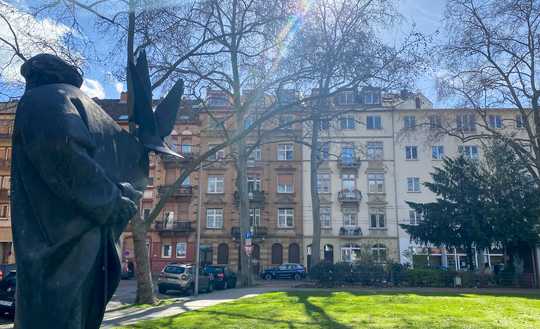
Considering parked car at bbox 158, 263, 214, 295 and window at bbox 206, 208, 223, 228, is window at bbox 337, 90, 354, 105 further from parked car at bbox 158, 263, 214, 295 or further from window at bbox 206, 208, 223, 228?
window at bbox 206, 208, 223, 228

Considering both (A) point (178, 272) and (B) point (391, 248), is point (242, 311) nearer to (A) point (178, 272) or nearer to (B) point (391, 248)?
(A) point (178, 272)

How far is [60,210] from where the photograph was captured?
2.78 meters

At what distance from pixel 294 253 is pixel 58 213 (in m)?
44.7

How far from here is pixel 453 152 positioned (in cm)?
4894

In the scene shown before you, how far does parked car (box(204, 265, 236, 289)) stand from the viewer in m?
28.6

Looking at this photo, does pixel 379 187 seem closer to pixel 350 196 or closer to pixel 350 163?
pixel 350 196

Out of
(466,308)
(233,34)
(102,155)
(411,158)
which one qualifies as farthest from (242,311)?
(411,158)

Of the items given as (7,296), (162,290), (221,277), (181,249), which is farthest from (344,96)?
(181,249)

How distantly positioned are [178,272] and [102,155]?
876 inches

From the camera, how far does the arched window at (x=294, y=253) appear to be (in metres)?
46.4

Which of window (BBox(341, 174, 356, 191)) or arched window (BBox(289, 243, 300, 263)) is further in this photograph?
window (BBox(341, 174, 356, 191))

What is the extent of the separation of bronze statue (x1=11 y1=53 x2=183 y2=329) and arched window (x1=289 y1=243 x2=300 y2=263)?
4425cm

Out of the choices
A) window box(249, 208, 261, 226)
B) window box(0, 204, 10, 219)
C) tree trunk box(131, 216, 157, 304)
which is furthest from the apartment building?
tree trunk box(131, 216, 157, 304)

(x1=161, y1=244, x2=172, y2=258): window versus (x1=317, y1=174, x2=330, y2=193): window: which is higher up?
(x1=317, y1=174, x2=330, y2=193): window
